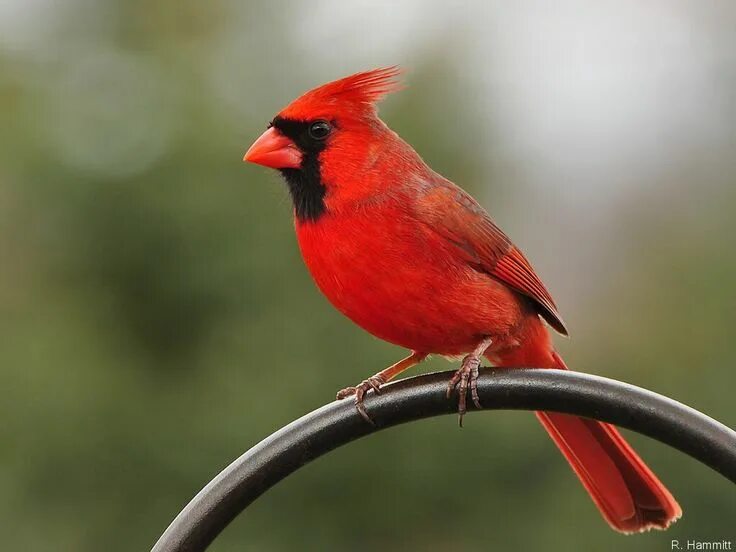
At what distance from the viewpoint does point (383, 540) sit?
4.30 meters

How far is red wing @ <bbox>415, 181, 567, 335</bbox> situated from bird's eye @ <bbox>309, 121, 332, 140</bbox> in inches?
9.0

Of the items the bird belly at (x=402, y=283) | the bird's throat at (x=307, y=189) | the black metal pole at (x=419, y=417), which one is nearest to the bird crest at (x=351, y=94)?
the bird's throat at (x=307, y=189)

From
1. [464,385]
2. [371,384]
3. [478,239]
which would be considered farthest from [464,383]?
[478,239]

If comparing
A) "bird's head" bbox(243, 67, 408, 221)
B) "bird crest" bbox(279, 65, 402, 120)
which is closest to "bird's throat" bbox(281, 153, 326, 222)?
"bird's head" bbox(243, 67, 408, 221)

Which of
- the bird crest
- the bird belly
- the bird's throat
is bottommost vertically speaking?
the bird belly

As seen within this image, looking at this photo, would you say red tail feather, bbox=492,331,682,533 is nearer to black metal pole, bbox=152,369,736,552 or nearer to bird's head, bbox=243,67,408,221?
black metal pole, bbox=152,369,736,552

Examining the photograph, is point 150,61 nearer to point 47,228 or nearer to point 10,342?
point 47,228

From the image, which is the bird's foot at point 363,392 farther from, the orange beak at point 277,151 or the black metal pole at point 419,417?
the orange beak at point 277,151

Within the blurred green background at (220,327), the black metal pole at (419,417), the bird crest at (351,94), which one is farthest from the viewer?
the blurred green background at (220,327)

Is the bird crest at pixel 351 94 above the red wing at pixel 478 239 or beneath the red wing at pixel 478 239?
above

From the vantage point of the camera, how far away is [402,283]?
1.95m

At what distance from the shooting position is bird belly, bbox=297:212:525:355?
195 centimetres

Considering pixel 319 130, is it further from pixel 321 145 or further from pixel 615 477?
pixel 615 477

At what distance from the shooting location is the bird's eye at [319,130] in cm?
212
